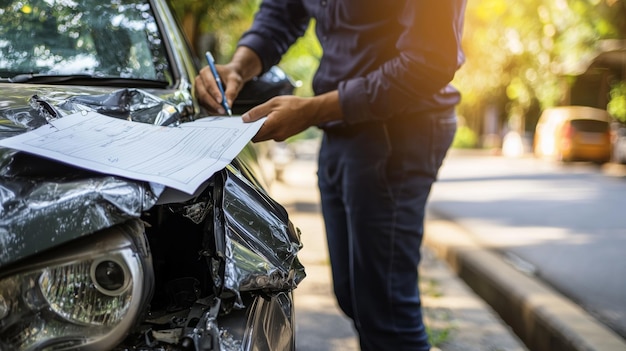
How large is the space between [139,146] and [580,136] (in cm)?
2291

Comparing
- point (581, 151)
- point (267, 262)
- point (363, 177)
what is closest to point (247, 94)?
point (363, 177)

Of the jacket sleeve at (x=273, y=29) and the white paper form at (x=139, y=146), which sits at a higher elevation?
the jacket sleeve at (x=273, y=29)

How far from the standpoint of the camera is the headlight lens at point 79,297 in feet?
3.77

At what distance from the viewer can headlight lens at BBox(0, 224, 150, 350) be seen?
1148 mm

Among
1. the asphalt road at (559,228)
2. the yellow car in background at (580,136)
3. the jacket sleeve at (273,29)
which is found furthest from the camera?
the yellow car in background at (580,136)

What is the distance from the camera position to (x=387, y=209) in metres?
2.36

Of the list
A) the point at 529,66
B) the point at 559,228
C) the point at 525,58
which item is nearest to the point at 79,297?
the point at 559,228

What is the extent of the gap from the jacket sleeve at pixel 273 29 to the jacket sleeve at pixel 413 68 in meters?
0.62

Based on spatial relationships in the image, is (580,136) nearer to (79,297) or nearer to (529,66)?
(529,66)

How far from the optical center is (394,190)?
237cm

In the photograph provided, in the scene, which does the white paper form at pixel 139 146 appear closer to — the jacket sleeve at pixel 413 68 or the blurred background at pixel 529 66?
the jacket sleeve at pixel 413 68

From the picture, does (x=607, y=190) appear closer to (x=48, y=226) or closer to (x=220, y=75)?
(x=220, y=75)

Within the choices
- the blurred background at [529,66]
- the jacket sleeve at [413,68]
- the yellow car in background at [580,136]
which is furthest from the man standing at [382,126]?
the yellow car in background at [580,136]

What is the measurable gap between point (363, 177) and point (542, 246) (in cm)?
478
